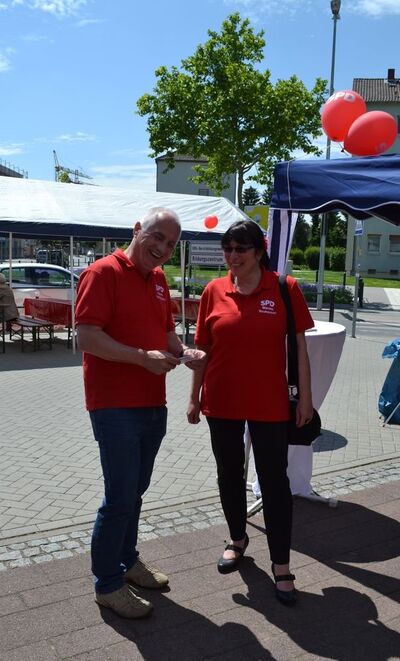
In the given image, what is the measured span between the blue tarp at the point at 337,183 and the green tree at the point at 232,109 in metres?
19.5

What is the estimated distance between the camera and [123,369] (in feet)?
8.89

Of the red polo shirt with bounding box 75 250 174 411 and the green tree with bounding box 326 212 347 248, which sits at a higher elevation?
the green tree with bounding box 326 212 347 248

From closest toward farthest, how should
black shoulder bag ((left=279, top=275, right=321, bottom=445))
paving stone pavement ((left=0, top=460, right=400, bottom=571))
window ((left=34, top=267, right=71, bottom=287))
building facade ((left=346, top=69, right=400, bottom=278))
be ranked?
Answer: black shoulder bag ((left=279, top=275, right=321, bottom=445)), paving stone pavement ((left=0, top=460, right=400, bottom=571)), window ((left=34, top=267, right=71, bottom=287)), building facade ((left=346, top=69, right=400, bottom=278))

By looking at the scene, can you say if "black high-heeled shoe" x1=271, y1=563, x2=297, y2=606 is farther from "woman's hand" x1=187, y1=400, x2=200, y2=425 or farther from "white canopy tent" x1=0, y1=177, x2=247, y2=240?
"white canopy tent" x1=0, y1=177, x2=247, y2=240

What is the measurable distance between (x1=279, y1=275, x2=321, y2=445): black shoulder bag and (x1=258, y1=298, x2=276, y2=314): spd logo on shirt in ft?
0.30

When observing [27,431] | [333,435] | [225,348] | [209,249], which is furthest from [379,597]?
[209,249]

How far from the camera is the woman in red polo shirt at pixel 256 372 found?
10.2 feet

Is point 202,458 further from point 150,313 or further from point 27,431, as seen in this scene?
point 150,313

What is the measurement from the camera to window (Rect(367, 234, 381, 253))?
46.9m

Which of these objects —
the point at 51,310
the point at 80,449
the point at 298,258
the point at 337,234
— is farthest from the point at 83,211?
the point at 337,234

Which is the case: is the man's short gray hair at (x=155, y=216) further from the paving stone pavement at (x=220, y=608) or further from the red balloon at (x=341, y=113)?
the red balloon at (x=341, y=113)

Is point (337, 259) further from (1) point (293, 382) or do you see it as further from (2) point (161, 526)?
(1) point (293, 382)

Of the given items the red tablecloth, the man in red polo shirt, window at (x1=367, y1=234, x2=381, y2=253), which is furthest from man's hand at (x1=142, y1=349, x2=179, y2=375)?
window at (x1=367, y1=234, x2=381, y2=253)

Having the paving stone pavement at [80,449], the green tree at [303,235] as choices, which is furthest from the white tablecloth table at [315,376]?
the green tree at [303,235]
